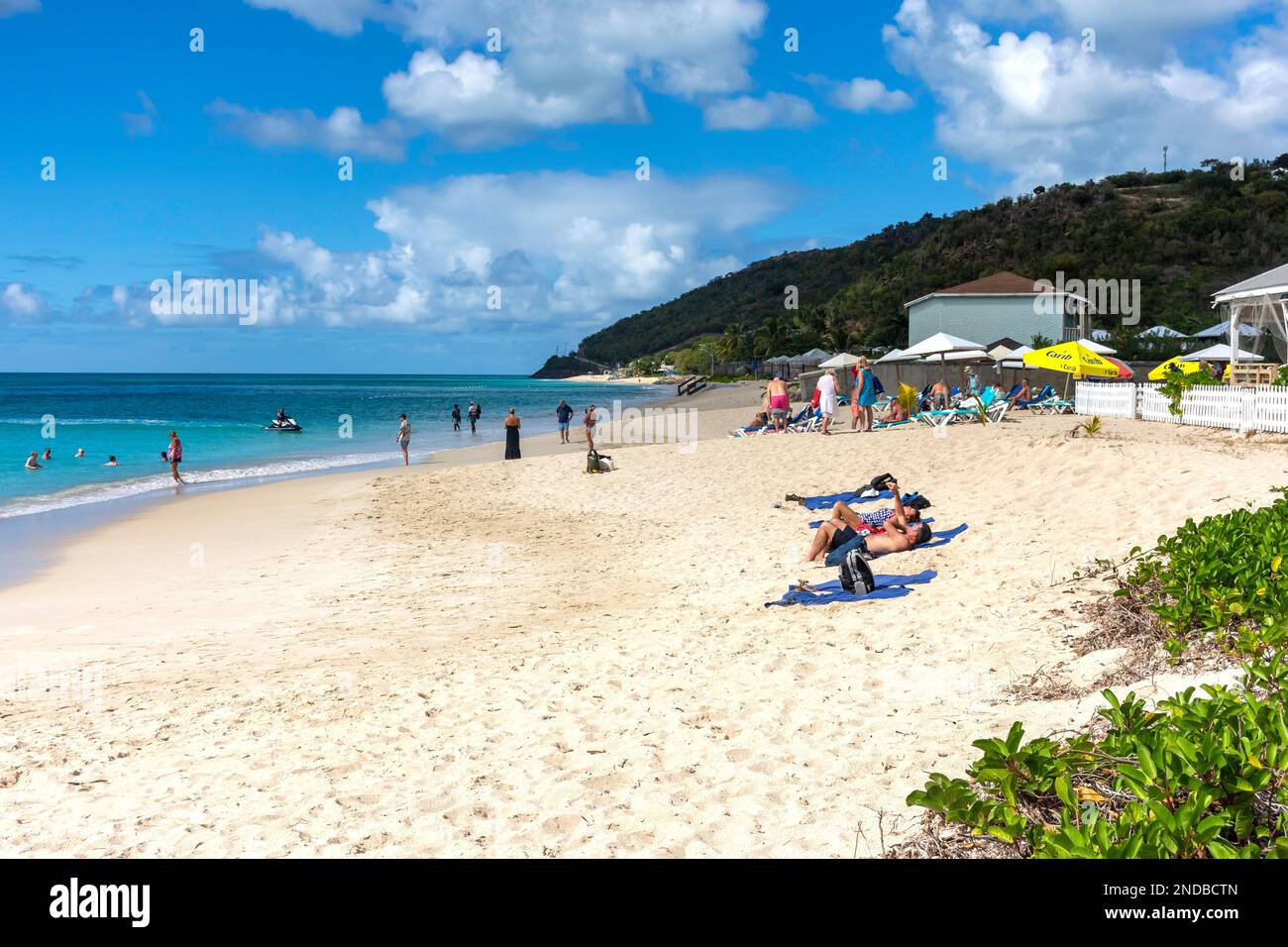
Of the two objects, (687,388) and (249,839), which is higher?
(687,388)

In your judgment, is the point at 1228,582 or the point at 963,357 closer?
the point at 1228,582

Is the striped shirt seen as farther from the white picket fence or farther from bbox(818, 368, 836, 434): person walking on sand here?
bbox(818, 368, 836, 434): person walking on sand

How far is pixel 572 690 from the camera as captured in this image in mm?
5863

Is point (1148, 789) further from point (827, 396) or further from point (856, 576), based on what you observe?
point (827, 396)

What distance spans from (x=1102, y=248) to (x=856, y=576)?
63.4 m

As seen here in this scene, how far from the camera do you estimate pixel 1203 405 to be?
16.8m

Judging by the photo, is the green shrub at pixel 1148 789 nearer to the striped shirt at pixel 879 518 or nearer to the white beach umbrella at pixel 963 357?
the striped shirt at pixel 879 518

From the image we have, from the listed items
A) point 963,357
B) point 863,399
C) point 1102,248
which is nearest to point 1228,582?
point 863,399

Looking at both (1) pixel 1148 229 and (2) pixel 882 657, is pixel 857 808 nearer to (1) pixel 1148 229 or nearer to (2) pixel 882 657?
(2) pixel 882 657

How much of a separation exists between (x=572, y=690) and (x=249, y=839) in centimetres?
233

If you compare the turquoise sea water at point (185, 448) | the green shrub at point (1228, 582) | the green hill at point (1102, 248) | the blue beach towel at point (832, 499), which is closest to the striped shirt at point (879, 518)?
the blue beach towel at point (832, 499)

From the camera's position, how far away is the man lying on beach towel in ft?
30.7
